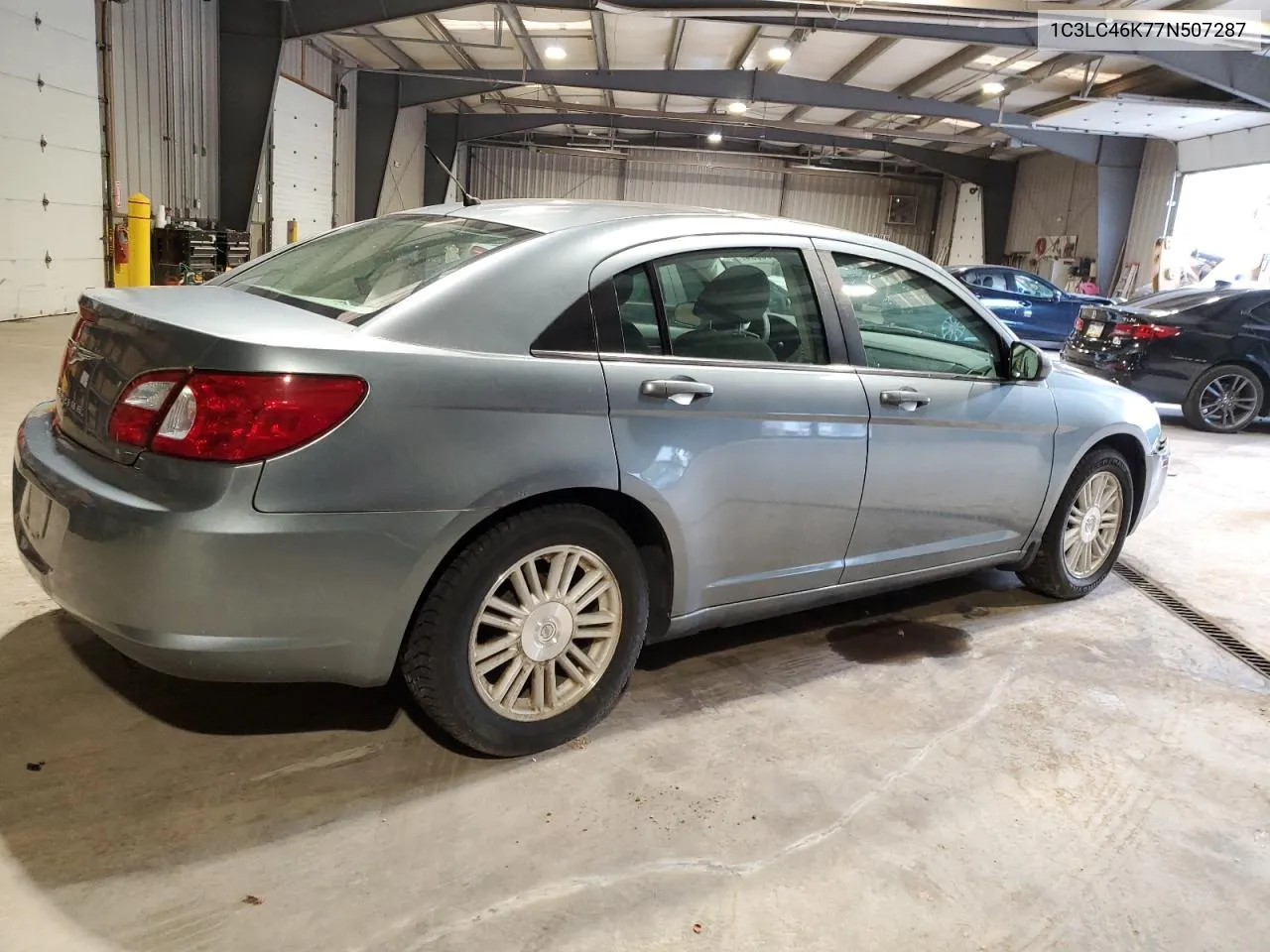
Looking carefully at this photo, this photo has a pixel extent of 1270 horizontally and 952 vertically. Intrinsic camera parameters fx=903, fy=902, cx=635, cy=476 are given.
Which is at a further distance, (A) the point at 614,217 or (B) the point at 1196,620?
(B) the point at 1196,620

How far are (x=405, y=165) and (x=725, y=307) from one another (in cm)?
1935

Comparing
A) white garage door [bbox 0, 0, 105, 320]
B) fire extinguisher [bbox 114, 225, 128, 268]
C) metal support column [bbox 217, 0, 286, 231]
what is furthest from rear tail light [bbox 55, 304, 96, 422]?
metal support column [bbox 217, 0, 286, 231]

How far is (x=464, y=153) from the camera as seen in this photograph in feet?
83.0

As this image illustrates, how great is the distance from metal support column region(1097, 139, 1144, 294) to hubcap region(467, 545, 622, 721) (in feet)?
62.3

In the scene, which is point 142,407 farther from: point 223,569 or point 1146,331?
point 1146,331

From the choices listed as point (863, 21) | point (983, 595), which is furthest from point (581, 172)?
point (983, 595)

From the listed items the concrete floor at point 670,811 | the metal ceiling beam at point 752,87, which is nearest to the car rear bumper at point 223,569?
the concrete floor at point 670,811

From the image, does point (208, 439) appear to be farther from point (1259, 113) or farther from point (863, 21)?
point (1259, 113)

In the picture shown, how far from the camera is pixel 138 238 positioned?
10.1 metres

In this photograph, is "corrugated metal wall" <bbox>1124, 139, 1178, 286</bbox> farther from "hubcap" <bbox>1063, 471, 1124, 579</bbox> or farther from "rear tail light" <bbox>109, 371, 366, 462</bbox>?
"rear tail light" <bbox>109, 371, 366, 462</bbox>

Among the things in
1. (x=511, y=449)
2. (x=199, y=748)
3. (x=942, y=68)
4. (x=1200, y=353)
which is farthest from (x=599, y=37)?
(x=199, y=748)

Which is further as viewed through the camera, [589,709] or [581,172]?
[581,172]

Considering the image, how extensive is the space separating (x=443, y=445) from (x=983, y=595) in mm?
2812

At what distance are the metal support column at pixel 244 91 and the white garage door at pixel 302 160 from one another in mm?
909
